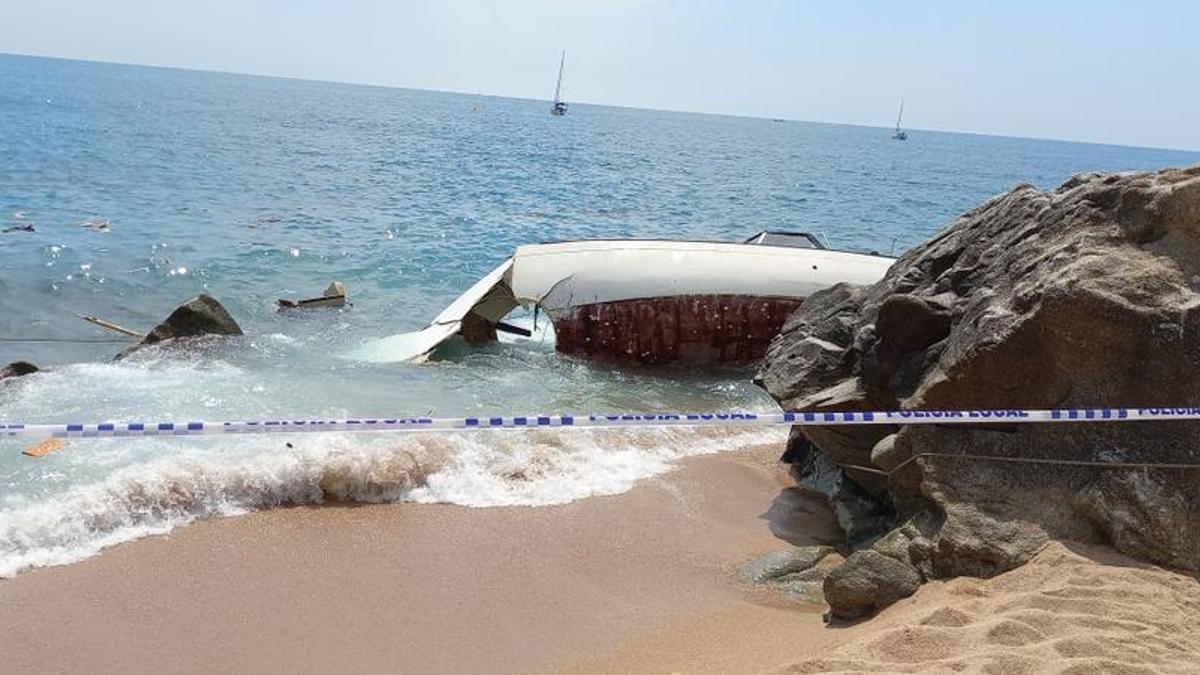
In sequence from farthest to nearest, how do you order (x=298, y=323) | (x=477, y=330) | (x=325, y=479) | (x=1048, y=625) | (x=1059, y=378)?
1. (x=298, y=323)
2. (x=477, y=330)
3. (x=325, y=479)
4. (x=1059, y=378)
5. (x=1048, y=625)

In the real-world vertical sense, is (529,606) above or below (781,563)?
below

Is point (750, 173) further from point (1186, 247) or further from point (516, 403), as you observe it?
point (1186, 247)

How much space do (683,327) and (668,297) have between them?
0.40 metres

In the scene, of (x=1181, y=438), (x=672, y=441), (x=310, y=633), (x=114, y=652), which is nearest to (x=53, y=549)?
(x=114, y=652)

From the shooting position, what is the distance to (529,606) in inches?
216

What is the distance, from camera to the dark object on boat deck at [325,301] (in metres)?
14.9

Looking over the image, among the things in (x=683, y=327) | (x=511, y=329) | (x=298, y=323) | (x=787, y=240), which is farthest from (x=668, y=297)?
(x=298, y=323)

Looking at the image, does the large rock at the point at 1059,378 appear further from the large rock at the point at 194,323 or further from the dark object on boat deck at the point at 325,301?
the dark object on boat deck at the point at 325,301

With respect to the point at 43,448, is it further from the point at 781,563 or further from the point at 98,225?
the point at 98,225

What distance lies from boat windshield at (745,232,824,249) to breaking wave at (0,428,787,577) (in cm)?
566

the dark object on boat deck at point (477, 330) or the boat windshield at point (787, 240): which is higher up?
the boat windshield at point (787, 240)

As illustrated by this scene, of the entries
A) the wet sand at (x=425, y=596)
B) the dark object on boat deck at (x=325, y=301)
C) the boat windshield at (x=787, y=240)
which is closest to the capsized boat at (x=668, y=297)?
the boat windshield at (x=787, y=240)

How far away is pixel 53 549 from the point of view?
19.4 ft

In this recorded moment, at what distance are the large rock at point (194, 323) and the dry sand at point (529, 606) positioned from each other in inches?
238
